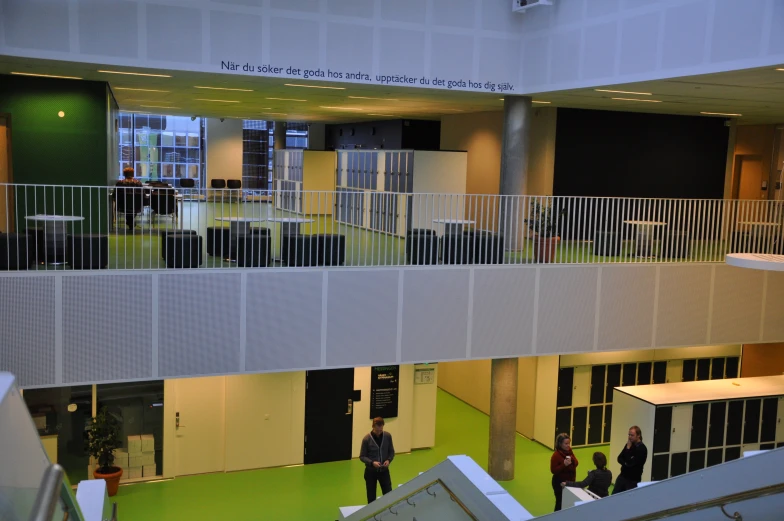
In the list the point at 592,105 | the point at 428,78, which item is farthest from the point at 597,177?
the point at 428,78

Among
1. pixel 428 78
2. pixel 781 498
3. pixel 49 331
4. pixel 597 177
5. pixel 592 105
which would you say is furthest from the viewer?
pixel 597 177

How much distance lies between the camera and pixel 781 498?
3107 millimetres

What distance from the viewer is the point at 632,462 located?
11.5m

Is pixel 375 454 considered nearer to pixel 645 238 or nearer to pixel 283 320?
pixel 283 320

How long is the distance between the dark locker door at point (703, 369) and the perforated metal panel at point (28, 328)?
520 inches

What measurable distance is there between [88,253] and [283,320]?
301cm

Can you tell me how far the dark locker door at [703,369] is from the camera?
686 inches

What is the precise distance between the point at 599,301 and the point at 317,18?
22.7 feet

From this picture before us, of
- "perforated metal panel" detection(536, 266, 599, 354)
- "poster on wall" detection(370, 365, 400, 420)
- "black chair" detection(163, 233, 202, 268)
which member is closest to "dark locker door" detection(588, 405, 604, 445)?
"perforated metal panel" detection(536, 266, 599, 354)

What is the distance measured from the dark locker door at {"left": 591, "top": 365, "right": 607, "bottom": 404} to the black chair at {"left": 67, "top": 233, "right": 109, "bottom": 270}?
10.2 m

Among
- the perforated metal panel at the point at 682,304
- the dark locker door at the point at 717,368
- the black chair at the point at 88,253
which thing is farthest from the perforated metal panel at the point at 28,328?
the dark locker door at the point at 717,368

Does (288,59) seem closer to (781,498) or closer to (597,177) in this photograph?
(597,177)

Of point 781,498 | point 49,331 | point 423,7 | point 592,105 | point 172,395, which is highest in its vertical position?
point 423,7

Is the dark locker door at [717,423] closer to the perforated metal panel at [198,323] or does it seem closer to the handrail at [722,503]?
the perforated metal panel at [198,323]
